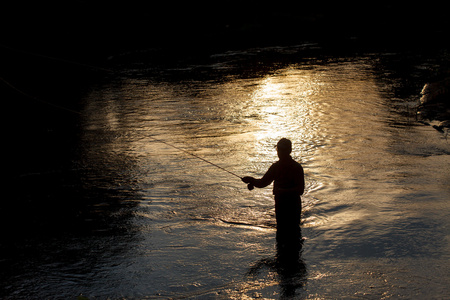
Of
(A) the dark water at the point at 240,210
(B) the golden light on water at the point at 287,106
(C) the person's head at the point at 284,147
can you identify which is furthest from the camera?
(B) the golden light on water at the point at 287,106

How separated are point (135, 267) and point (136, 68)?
23352 mm

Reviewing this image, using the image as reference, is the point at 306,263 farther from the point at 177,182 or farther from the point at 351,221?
the point at 177,182

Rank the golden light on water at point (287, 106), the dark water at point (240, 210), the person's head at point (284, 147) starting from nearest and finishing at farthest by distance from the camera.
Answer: the dark water at point (240, 210) → the person's head at point (284, 147) → the golden light on water at point (287, 106)

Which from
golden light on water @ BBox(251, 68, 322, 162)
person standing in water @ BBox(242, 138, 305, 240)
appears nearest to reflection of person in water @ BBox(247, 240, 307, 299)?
person standing in water @ BBox(242, 138, 305, 240)

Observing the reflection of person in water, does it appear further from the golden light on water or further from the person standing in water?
the golden light on water

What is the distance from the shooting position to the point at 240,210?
688 centimetres

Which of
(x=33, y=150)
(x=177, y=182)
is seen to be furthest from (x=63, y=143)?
(x=177, y=182)

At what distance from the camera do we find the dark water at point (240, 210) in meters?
4.90

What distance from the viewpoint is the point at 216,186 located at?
800 centimetres

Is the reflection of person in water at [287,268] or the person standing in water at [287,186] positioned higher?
the person standing in water at [287,186]

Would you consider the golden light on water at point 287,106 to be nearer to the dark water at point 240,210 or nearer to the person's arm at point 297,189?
the dark water at point 240,210

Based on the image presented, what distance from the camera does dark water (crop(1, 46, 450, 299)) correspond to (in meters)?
4.90

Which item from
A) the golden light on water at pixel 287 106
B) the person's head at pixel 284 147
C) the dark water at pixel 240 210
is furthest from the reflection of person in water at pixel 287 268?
the golden light on water at pixel 287 106

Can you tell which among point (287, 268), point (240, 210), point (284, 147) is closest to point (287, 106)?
point (240, 210)
